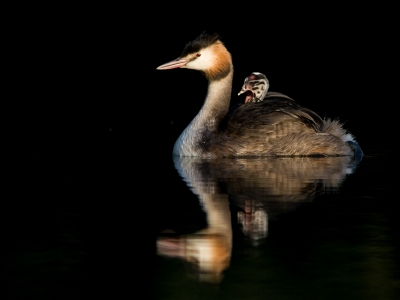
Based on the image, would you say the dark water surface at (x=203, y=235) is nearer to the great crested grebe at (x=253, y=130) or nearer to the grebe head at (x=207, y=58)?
the great crested grebe at (x=253, y=130)

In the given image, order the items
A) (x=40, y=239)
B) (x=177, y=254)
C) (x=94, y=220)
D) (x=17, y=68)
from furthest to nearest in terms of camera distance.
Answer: (x=17, y=68) < (x=94, y=220) < (x=40, y=239) < (x=177, y=254)

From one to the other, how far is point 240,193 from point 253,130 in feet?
13.6

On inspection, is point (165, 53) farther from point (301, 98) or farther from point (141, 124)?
point (141, 124)

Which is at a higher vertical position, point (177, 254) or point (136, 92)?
point (177, 254)

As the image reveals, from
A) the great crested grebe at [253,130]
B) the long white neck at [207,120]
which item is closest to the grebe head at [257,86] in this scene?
the long white neck at [207,120]

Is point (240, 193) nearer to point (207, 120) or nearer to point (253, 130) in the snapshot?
point (253, 130)

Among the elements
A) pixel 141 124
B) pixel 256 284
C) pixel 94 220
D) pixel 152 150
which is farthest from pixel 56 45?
pixel 256 284

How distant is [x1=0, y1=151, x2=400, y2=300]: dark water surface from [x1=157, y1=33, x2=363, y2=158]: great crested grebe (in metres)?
1.70

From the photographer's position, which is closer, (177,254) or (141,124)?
(177,254)

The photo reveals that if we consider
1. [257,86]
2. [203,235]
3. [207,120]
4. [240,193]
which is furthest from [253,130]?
[203,235]

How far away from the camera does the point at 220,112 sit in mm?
15258

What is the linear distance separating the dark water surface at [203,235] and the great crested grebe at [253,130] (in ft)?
5.57

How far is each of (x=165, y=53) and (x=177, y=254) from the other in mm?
26332

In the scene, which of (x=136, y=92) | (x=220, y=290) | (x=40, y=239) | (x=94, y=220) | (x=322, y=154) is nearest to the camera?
(x=220, y=290)
